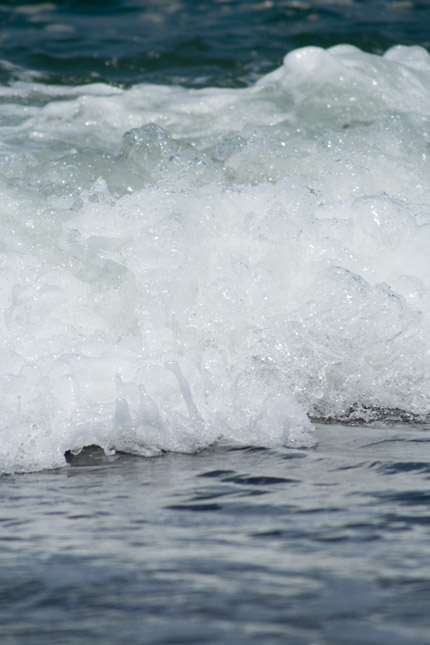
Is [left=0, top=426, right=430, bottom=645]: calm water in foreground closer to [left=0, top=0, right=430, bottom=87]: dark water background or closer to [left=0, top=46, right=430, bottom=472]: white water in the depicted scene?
[left=0, top=46, right=430, bottom=472]: white water

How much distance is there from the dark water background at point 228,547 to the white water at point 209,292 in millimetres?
178

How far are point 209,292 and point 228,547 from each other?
156cm

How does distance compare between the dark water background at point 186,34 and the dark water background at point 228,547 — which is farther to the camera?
the dark water background at point 186,34

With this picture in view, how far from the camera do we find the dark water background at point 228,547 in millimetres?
1629

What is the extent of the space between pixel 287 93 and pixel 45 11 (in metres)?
3.59

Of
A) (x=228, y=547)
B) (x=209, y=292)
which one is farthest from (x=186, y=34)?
(x=228, y=547)

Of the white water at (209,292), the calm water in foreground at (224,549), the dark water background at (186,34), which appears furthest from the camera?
the dark water background at (186,34)

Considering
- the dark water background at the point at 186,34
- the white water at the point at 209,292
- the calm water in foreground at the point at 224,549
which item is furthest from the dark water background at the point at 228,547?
the dark water background at the point at 186,34

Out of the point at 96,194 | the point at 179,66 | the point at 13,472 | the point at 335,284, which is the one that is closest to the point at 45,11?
the point at 179,66

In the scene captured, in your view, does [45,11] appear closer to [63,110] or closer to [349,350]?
[63,110]

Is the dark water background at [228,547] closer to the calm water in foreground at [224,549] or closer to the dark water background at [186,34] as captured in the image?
the calm water in foreground at [224,549]

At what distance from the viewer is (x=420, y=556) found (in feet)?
6.26

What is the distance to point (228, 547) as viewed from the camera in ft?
6.48

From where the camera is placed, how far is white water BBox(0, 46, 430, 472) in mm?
2801
